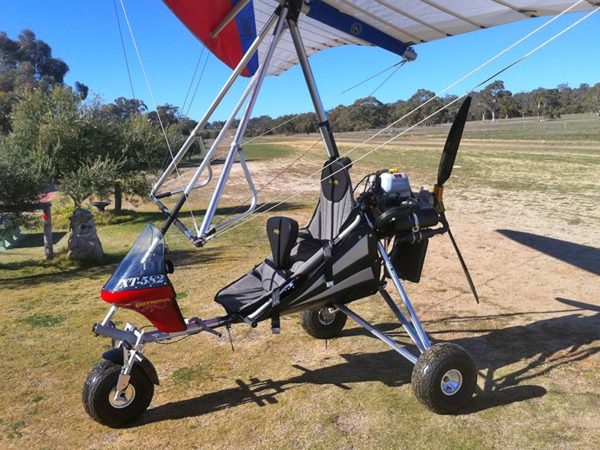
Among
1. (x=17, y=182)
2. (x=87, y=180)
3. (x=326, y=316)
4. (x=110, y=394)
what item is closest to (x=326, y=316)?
(x=326, y=316)

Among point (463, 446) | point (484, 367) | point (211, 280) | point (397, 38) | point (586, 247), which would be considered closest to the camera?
point (463, 446)

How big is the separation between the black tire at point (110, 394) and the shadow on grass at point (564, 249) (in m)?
7.28

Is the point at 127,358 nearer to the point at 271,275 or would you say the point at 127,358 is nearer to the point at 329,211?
the point at 271,275

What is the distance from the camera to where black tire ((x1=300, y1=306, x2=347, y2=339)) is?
6.04m

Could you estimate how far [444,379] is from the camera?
4.35 metres

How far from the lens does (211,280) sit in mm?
8742

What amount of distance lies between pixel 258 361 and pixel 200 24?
3994mm

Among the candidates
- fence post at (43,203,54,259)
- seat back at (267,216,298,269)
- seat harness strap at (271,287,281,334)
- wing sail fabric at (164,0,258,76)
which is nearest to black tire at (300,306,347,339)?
seat back at (267,216,298,269)

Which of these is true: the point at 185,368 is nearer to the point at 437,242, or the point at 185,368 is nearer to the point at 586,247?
the point at 437,242

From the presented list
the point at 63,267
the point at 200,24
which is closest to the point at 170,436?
the point at 200,24

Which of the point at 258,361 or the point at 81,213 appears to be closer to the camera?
the point at 258,361

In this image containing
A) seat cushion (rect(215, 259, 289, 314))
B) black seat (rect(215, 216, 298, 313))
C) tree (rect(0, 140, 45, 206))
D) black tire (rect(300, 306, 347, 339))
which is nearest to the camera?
seat cushion (rect(215, 259, 289, 314))

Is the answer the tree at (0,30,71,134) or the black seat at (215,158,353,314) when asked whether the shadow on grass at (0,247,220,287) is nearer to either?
the black seat at (215,158,353,314)

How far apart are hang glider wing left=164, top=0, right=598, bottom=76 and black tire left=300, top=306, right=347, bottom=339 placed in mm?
3402
